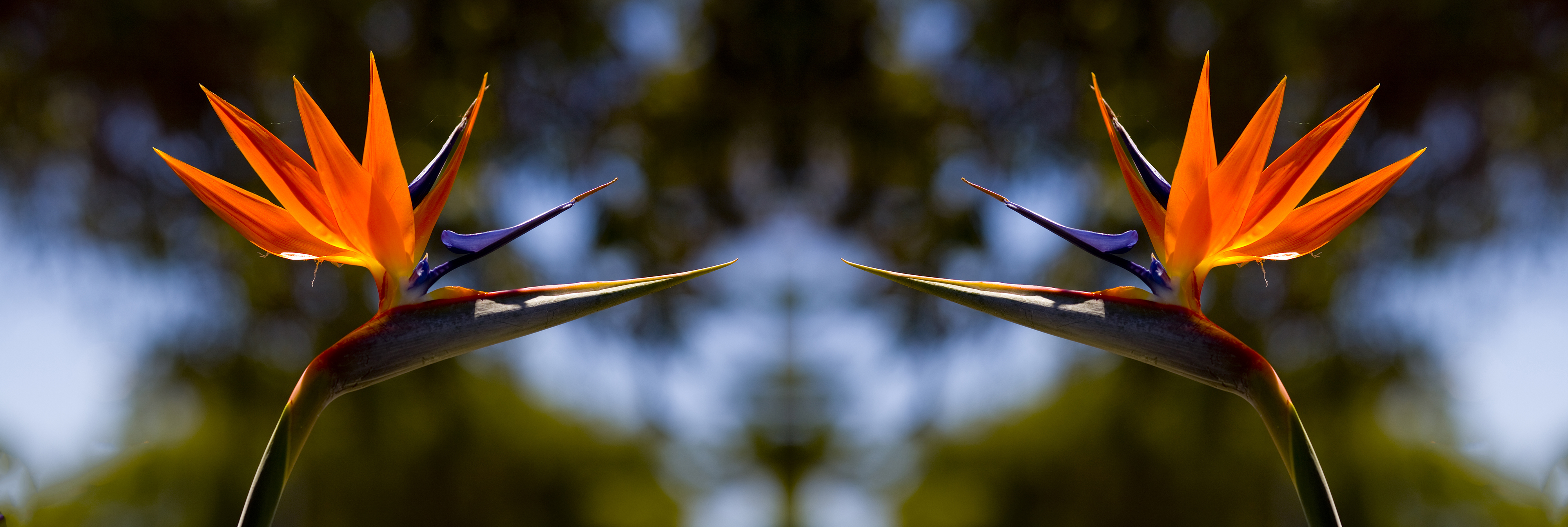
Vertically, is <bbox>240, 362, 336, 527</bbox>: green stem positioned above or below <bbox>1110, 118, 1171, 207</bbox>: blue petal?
below

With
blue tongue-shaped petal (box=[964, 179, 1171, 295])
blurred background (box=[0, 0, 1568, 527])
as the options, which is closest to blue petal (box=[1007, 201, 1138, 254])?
blue tongue-shaped petal (box=[964, 179, 1171, 295])

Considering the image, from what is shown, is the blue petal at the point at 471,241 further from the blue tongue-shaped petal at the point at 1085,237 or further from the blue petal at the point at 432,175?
the blue tongue-shaped petal at the point at 1085,237

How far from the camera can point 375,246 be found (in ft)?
1.89

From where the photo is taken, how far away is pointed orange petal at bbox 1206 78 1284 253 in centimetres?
57

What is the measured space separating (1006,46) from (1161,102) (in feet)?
2.37

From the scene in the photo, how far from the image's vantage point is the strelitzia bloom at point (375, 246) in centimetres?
52

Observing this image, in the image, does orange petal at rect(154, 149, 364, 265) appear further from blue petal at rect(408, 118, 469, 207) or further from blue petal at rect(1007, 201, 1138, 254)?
blue petal at rect(1007, 201, 1138, 254)

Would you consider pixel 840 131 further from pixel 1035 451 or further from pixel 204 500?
pixel 204 500

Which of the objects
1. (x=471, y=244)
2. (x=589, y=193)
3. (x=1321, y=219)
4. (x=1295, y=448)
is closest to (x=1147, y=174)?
(x=1321, y=219)

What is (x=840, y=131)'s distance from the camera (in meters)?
2.42

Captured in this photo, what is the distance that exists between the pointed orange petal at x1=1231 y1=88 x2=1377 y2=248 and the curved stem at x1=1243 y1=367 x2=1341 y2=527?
0.45 ft

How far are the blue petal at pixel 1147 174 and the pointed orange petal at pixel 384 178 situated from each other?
23.6 inches

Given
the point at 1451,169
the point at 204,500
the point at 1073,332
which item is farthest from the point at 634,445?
the point at 1451,169

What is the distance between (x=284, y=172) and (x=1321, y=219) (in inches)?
32.9
